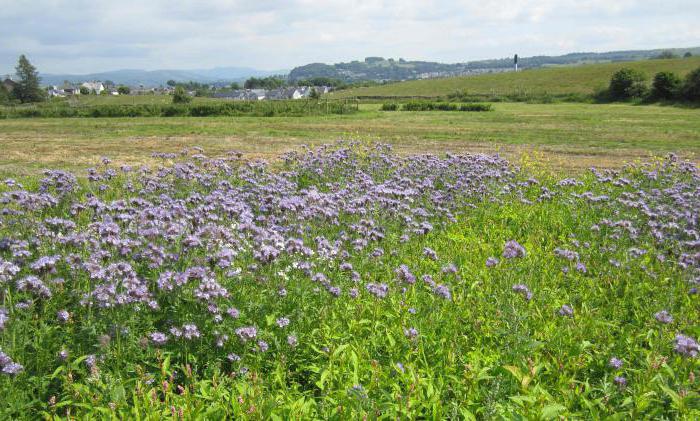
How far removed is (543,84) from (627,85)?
15680 millimetres

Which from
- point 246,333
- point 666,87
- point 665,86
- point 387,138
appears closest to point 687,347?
point 246,333

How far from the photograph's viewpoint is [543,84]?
67.3m

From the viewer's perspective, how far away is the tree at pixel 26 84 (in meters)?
90.3

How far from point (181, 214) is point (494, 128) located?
25283mm

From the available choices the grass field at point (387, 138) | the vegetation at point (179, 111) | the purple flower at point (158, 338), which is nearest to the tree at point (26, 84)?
the vegetation at point (179, 111)

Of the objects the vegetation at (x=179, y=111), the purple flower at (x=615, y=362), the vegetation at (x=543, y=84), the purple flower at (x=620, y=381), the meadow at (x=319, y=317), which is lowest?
the purple flower at (x=620, y=381)

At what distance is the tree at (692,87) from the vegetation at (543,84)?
7264 mm

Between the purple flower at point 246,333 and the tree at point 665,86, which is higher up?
the tree at point 665,86

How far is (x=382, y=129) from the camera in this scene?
89.7 ft

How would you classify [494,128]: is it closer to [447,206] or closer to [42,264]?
[447,206]

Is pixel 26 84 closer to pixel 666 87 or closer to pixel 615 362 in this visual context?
pixel 666 87

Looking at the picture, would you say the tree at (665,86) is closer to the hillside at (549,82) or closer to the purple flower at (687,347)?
the hillside at (549,82)

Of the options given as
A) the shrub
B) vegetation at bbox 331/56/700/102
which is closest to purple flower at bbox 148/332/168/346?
vegetation at bbox 331/56/700/102

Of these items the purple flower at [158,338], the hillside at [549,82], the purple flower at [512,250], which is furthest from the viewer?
the hillside at [549,82]
